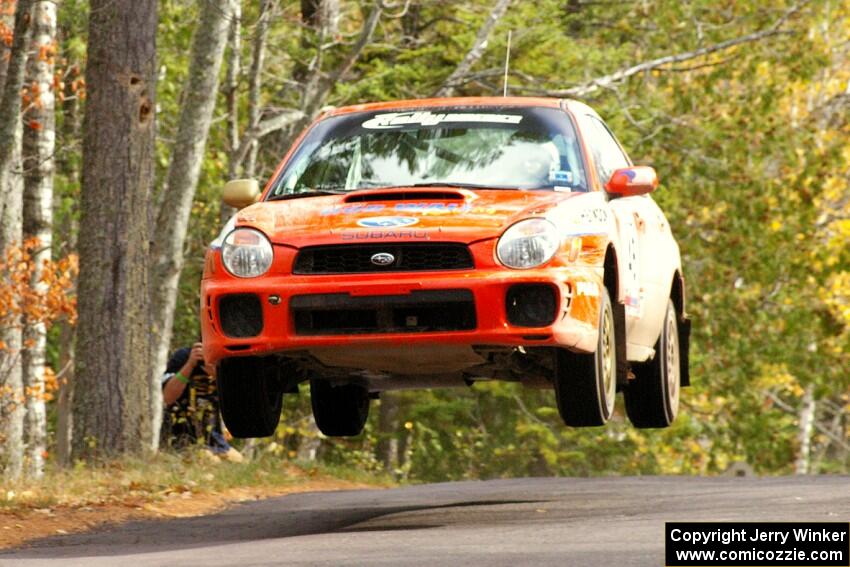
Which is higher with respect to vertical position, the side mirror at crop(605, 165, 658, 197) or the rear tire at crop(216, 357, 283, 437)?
the side mirror at crop(605, 165, 658, 197)

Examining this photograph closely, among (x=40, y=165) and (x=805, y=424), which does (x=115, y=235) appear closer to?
(x=40, y=165)

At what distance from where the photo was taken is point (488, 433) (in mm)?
31938

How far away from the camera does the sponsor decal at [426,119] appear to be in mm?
10547

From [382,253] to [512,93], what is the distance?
1661 centimetres

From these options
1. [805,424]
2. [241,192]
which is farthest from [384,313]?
[805,424]

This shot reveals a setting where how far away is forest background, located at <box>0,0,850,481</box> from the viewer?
2228 centimetres

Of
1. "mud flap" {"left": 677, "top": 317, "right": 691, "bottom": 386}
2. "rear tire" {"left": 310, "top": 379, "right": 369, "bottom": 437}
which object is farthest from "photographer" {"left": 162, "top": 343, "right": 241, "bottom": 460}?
"mud flap" {"left": 677, "top": 317, "right": 691, "bottom": 386}

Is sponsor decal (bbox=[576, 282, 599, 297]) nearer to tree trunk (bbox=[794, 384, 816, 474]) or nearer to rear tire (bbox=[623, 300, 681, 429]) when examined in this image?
rear tire (bbox=[623, 300, 681, 429])

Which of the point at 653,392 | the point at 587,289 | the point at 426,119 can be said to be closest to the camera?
the point at 587,289

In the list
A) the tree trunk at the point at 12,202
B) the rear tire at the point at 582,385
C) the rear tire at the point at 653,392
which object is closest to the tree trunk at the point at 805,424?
the tree trunk at the point at 12,202

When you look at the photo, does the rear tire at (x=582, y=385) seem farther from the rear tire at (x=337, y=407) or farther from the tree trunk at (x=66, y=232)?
the tree trunk at (x=66, y=232)

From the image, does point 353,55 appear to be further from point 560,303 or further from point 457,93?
point 560,303

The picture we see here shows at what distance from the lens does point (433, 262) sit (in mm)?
9195

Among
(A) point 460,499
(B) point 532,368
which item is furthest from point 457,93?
(B) point 532,368
